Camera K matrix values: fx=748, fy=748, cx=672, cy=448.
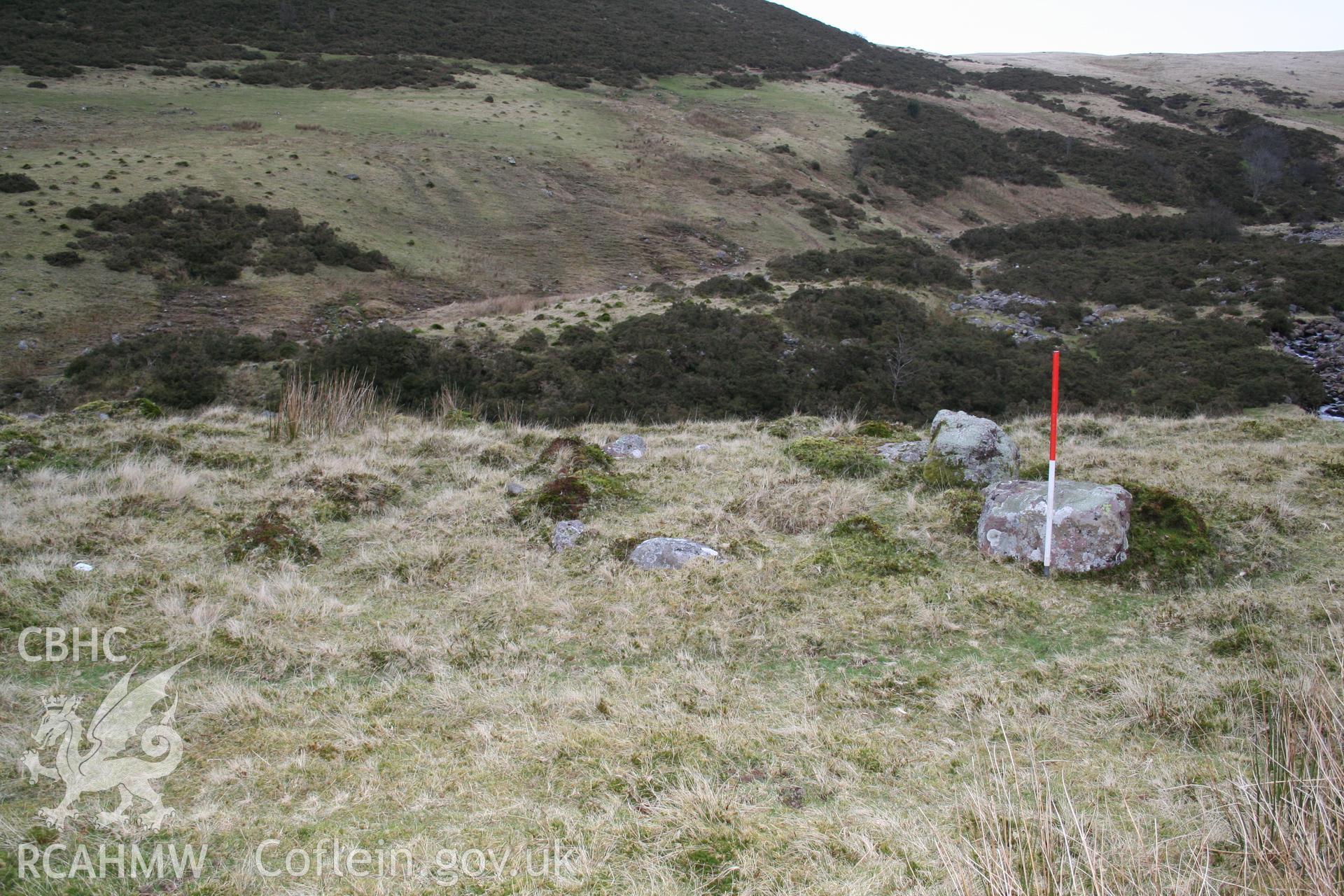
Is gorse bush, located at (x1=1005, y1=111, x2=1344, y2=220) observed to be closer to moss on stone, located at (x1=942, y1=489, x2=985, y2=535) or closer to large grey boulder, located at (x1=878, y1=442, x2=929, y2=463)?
large grey boulder, located at (x1=878, y1=442, x2=929, y2=463)

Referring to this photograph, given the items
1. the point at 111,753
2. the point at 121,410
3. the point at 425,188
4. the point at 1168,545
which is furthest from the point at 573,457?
the point at 425,188

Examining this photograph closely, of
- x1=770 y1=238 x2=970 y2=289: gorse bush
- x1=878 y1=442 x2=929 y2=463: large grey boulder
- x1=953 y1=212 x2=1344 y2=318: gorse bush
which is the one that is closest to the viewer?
x1=878 y1=442 x2=929 y2=463: large grey boulder

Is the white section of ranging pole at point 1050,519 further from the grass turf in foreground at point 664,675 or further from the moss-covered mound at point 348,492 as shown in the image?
the moss-covered mound at point 348,492

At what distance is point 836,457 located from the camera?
31.6 ft

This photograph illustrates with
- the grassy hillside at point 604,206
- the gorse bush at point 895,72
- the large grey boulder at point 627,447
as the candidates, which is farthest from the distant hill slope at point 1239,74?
the large grey boulder at point 627,447

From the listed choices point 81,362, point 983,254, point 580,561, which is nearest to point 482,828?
point 580,561

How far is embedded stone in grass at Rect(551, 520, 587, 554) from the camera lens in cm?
699

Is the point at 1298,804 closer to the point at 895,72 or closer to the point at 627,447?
the point at 627,447

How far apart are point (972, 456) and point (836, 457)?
1.75 meters

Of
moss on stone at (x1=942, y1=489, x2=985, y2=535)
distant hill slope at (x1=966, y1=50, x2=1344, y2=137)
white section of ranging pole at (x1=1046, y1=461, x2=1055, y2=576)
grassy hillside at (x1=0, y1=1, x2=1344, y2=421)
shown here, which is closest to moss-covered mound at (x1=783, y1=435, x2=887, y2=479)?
moss on stone at (x1=942, y1=489, x2=985, y2=535)

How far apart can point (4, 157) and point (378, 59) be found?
23.4 metres

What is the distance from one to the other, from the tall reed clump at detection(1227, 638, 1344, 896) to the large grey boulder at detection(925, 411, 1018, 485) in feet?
17.6

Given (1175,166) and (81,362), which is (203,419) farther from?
(1175,166)

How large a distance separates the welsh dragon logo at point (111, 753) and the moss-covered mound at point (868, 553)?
182 inches
